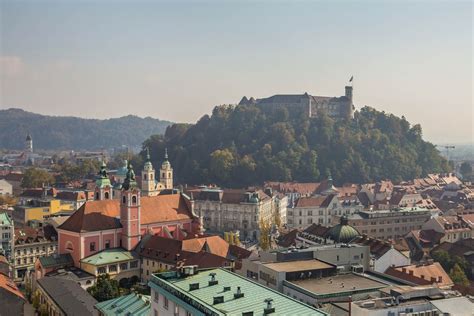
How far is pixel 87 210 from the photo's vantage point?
5322cm

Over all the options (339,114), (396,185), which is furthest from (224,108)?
(396,185)

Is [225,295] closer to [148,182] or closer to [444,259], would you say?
[444,259]

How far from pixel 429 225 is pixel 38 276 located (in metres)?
40.2

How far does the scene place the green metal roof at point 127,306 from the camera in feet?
106

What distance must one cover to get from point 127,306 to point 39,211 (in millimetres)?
50085

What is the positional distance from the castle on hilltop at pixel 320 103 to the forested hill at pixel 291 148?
2.88m

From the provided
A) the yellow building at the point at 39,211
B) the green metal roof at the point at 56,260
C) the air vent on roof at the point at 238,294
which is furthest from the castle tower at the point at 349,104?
the air vent on roof at the point at 238,294

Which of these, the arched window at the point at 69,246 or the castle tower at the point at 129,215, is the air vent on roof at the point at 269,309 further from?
the arched window at the point at 69,246

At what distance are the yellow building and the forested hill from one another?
108ft

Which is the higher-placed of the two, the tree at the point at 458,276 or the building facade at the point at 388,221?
the building facade at the point at 388,221

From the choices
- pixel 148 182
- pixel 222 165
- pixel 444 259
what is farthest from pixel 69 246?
pixel 222 165

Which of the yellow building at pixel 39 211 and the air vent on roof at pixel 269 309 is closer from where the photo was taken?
the air vent on roof at pixel 269 309

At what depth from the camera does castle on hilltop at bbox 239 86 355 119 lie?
132m

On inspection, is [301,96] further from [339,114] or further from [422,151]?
[422,151]
